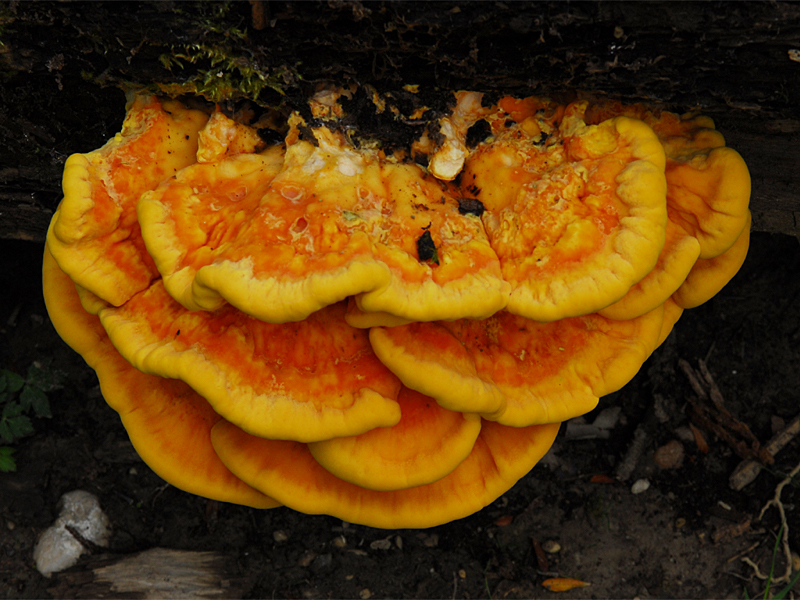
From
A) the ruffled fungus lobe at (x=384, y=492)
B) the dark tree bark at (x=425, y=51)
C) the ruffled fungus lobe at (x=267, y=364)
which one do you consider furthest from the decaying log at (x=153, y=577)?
the dark tree bark at (x=425, y=51)

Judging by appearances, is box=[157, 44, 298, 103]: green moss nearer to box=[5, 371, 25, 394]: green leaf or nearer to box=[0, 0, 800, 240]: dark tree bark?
box=[0, 0, 800, 240]: dark tree bark

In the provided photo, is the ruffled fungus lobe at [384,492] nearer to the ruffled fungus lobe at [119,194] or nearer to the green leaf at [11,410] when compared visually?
the ruffled fungus lobe at [119,194]

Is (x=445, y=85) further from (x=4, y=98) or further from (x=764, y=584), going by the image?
(x=764, y=584)

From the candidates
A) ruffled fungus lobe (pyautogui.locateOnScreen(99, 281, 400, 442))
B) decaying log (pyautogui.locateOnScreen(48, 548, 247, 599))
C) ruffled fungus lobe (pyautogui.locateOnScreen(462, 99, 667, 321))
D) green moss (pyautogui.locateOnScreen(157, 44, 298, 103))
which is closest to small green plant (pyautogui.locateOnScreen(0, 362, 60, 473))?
decaying log (pyautogui.locateOnScreen(48, 548, 247, 599))

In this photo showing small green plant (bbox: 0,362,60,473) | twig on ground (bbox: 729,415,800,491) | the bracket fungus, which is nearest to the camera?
the bracket fungus

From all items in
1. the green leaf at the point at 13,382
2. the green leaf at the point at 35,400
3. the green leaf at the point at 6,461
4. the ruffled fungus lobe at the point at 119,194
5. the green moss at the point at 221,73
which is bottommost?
the green leaf at the point at 6,461

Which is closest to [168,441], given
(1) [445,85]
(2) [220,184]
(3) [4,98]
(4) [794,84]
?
(2) [220,184]
